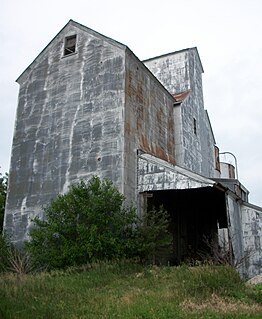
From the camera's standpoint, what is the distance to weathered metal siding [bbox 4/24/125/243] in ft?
64.4

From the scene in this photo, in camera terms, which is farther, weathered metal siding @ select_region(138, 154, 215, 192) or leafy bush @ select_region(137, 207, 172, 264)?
weathered metal siding @ select_region(138, 154, 215, 192)

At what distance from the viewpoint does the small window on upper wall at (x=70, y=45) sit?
23016 mm

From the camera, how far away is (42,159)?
21141mm

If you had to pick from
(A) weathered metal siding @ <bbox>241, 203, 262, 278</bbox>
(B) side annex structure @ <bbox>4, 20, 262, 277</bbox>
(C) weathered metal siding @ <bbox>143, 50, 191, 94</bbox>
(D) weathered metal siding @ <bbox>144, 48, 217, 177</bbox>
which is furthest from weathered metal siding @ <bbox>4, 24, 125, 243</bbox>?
(C) weathered metal siding @ <bbox>143, 50, 191, 94</bbox>

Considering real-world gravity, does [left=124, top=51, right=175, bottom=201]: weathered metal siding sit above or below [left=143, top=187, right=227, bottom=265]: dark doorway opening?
above

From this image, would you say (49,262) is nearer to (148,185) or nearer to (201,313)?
(148,185)

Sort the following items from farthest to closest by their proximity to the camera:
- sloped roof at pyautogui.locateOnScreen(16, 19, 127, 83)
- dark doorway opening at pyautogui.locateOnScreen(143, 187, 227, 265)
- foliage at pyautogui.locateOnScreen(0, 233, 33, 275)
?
dark doorway opening at pyautogui.locateOnScreen(143, 187, 227, 265)
sloped roof at pyautogui.locateOnScreen(16, 19, 127, 83)
foliage at pyautogui.locateOnScreen(0, 233, 33, 275)

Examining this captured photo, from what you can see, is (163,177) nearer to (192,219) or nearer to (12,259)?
(12,259)

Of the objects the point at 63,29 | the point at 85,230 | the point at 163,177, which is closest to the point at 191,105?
the point at 63,29

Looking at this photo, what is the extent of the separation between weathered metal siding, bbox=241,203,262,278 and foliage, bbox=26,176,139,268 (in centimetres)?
612

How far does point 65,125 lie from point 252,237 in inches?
394

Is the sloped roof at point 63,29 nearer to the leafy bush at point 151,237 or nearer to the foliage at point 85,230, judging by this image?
the foliage at point 85,230

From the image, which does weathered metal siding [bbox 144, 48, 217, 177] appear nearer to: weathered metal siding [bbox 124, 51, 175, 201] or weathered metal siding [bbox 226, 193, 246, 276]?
weathered metal siding [bbox 124, 51, 175, 201]

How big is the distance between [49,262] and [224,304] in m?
7.54
